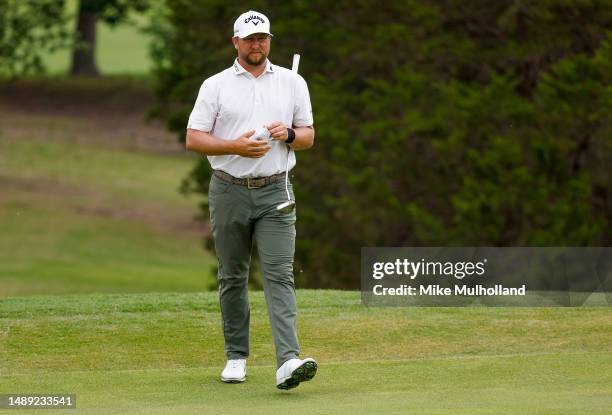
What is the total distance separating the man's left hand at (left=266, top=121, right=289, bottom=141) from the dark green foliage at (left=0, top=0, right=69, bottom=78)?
31841 mm

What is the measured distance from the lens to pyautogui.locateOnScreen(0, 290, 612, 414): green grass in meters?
7.90

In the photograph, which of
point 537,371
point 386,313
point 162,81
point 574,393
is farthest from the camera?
point 162,81

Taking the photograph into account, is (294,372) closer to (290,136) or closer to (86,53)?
(290,136)

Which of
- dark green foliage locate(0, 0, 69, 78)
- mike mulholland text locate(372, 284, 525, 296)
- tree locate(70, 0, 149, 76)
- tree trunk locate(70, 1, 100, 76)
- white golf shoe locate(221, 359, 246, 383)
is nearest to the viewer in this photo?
white golf shoe locate(221, 359, 246, 383)

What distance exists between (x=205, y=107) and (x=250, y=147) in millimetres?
413

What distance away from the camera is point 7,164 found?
53438mm

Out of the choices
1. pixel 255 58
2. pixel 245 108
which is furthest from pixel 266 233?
pixel 255 58

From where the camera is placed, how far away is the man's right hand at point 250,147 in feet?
27.3

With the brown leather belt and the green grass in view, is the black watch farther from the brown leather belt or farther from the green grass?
the green grass

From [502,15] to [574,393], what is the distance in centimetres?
1891

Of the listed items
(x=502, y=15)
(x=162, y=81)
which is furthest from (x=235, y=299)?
(x=162, y=81)

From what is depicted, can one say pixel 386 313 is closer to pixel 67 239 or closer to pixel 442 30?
→ pixel 442 30

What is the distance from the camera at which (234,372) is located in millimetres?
8781

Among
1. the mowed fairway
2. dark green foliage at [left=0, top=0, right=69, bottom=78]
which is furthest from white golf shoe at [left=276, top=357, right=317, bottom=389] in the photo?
dark green foliage at [left=0, top=0, right=69, bottom=78]
